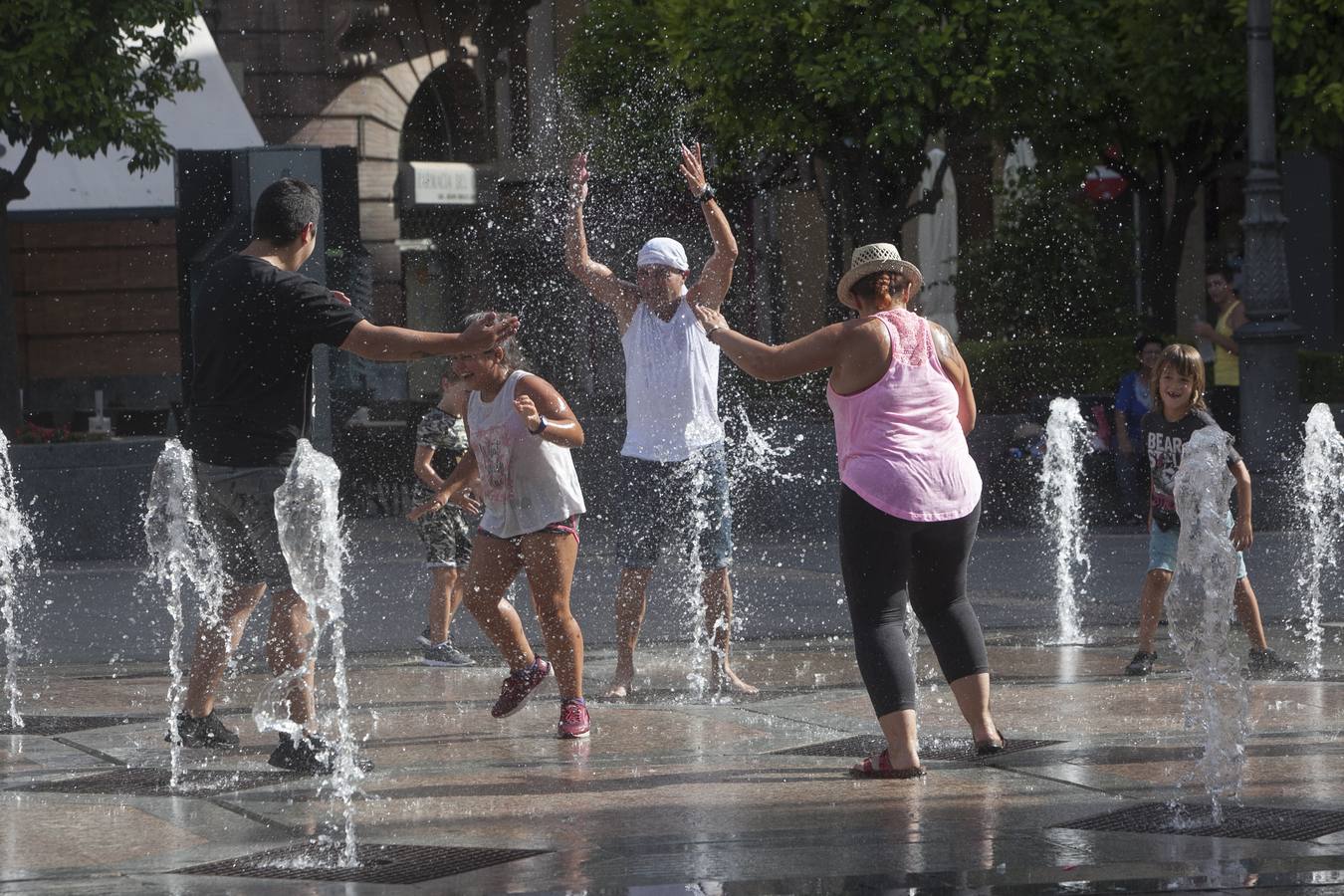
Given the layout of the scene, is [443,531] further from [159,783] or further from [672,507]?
[159,783]

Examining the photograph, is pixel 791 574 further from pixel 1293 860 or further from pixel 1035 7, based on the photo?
pixel 1293 860

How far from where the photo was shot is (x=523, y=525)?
6.84m

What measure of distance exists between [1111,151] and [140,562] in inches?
520

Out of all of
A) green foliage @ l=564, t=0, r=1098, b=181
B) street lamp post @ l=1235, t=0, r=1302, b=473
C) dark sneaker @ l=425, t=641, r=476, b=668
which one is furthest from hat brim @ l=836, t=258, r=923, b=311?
green foliage @ l=564, t=0, r=1098, b=181

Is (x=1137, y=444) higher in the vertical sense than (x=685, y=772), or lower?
higher

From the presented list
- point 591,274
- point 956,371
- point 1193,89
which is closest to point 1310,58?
point 1193,89

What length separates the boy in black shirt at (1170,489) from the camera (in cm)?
789

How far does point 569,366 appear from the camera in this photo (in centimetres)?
2380

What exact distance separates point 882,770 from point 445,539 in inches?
140

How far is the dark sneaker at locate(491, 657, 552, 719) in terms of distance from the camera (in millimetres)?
6852

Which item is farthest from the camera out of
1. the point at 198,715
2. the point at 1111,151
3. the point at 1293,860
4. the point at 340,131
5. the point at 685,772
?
the point at 340,131

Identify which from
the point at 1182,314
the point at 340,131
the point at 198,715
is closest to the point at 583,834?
the point at 198,715

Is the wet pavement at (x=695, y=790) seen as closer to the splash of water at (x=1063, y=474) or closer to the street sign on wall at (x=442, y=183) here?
the splash of water at (x=1063, y=474)

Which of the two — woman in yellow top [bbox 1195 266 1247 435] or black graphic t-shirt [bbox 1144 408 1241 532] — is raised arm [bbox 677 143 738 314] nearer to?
A: black graphic t-shirt [bbox 1144 408 1241 532]
